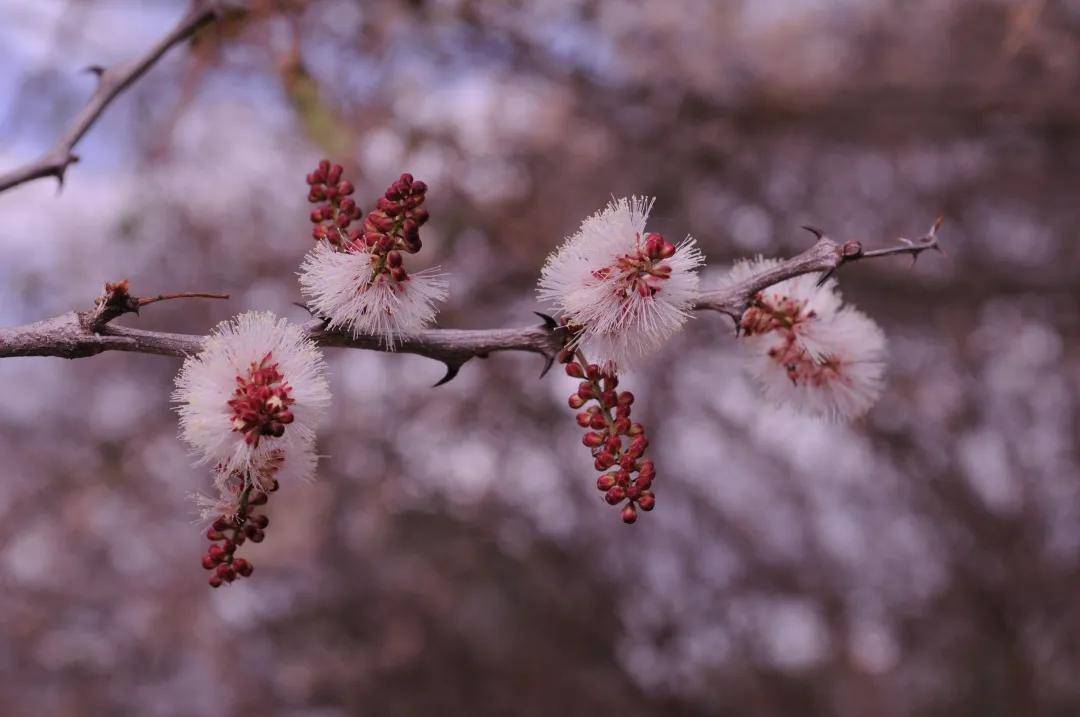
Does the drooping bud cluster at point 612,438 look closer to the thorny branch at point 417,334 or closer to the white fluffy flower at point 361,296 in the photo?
the thorny branch at point 417,334

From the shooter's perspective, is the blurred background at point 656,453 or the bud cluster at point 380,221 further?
the blurred background at point 656,453

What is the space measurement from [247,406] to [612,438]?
11.9 inches

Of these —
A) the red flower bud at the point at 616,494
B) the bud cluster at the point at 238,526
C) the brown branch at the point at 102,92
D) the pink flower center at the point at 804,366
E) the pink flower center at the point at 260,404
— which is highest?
the brown branch at the point at 102,92

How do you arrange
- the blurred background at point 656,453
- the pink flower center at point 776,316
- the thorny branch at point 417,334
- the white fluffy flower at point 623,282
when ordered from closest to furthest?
1. the thorny branch at point 417,334
2. the white fluffy flower at point 623,282
3. the pink flower center at point 776,316
4. the blurred background at point 656,453

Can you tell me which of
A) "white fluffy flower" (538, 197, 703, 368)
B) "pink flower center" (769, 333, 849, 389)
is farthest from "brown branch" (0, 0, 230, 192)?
"pink flower center" (769, 333, 849, 389)

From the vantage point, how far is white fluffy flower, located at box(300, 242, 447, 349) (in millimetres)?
764

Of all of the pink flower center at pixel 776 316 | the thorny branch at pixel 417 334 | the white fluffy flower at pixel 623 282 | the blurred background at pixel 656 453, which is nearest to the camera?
the thorny branch at pixel 417 334

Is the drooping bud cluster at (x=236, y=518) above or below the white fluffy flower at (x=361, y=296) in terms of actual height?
below

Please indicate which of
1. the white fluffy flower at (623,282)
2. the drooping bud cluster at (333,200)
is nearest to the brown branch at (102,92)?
the drooping bud cluster at (333,200)

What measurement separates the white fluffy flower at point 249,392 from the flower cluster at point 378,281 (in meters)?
0.04

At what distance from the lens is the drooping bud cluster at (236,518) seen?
75 centimetres

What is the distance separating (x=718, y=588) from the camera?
352 cm

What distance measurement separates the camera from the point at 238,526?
30.0 inches

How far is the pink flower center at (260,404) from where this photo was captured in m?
0.73
